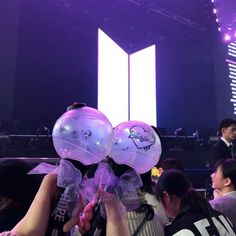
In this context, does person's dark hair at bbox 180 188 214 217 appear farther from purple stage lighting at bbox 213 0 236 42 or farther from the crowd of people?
purple stage lighting at bbox 213 0 236 42

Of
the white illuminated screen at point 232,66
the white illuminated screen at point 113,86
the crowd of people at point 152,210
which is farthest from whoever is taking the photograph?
the white illuminated screen at point 232,66

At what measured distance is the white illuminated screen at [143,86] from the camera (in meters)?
7.12

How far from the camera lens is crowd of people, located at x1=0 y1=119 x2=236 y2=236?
875mm

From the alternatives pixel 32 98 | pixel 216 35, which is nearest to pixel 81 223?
pixel 32 98

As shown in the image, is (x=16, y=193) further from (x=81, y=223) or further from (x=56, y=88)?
(x=56, y=88)

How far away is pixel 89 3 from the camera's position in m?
7.20

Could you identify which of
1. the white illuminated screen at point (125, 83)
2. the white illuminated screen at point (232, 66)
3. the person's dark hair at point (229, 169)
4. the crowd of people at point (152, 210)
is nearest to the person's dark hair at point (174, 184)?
the crowd of people at point (152, 210)

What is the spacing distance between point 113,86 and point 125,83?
0.93 feet

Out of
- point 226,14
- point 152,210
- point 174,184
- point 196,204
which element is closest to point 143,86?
point 226,14

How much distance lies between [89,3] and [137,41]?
137 cm

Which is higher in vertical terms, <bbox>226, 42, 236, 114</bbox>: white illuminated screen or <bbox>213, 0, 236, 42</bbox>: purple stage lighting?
<bbox>213, 0, 236, 42</bbox>: purple stage lighting

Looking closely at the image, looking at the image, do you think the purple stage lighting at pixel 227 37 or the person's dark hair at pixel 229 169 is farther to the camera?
the purple stage lighting at pixel 227 37

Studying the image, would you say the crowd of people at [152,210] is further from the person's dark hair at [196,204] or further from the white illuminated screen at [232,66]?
the white illuminated screen at [232,66]

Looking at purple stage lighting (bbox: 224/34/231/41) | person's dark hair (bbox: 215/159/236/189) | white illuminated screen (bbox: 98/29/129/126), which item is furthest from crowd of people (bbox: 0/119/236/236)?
purple stage lighting (bbox: 224/34/231/41)
